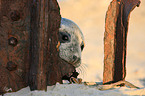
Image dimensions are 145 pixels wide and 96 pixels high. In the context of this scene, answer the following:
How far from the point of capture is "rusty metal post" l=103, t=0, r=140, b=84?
2293 millimetres

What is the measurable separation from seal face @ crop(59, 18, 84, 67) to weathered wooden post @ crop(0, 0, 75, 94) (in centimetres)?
50

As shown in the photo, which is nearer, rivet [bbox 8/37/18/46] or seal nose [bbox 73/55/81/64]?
rivet [bbox 8/37/18/46]

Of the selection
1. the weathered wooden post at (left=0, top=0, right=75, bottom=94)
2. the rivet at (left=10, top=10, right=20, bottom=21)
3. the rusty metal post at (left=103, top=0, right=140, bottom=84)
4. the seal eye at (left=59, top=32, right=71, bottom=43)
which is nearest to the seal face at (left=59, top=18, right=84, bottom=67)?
the seal eye at (left=59, top=32, right=71, bottom=43)

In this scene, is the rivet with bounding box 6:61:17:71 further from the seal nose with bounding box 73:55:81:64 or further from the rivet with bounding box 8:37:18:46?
the seal nose with bounding box 73:55:81:64

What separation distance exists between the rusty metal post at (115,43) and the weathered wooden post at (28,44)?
64cm

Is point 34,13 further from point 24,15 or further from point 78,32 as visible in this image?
point 78,32

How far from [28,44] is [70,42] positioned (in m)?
0.87

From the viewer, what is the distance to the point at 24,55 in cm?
213

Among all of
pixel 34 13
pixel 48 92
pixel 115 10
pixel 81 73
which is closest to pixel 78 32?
pixel 81 73

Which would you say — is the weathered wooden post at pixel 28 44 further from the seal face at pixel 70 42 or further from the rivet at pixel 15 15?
the seal face at pixel 70 42

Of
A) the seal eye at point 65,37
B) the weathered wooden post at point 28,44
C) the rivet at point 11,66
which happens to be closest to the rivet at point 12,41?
the weathered wooden post at point 28,44

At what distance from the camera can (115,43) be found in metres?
2.32

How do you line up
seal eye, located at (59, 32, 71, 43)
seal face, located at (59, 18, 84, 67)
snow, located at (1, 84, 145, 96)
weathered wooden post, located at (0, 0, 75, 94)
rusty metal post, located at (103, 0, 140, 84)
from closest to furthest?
1. snow, located at (1, 84, 145, 96)
2. weathered wooden post, located at (0, 0, 75, 94)
3. rusty metal post, located at (103, 0, 140, 84)
4. seal face, located at (59, 18, 84, 67)
5. seal eye, located at (59, 32, 71, 43)

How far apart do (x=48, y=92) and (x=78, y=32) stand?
1.43 m
